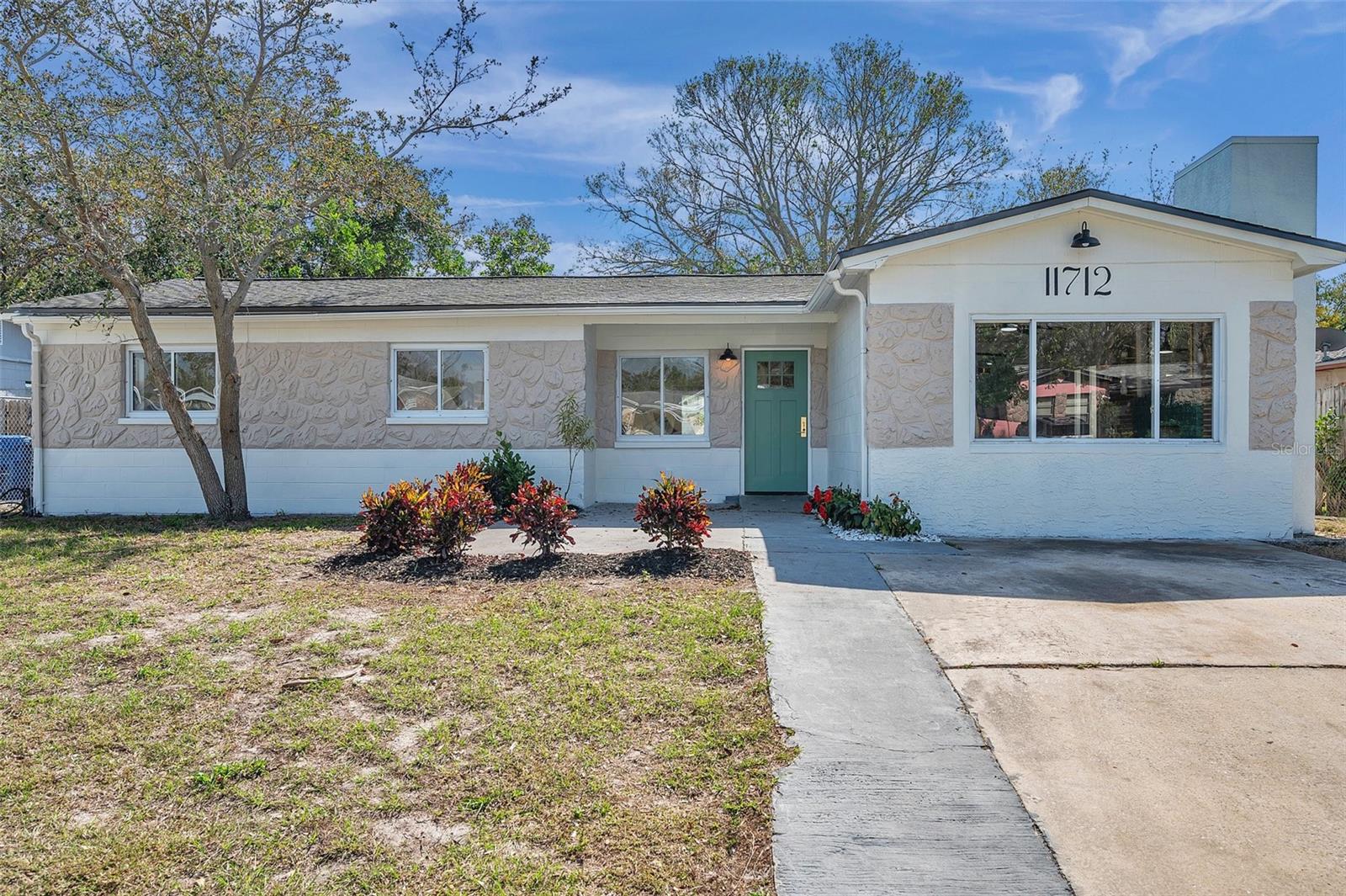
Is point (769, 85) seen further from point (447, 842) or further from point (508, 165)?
point (447, 842)

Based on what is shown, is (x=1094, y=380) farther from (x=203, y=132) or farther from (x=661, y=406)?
(x=203, y=132)

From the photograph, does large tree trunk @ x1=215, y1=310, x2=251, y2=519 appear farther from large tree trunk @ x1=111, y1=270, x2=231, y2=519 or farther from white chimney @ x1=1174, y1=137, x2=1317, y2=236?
white chimney @ x1=1174, y1=137, x2=1317, y2=236

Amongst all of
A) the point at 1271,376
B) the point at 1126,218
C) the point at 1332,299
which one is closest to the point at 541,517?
the point at 1126,218

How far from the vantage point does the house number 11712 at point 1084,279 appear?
848cm

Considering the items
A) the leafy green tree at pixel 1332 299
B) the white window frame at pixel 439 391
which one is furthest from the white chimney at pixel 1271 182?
the leafy green tree at pixel 1332 299

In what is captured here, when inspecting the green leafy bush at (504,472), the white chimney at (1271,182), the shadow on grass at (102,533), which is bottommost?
the shadow on grass at (102,533)

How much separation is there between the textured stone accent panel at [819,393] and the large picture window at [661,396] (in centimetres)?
166

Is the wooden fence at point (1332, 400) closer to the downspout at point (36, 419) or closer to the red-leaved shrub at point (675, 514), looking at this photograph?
the red-leaved shrub at point (675, 514)

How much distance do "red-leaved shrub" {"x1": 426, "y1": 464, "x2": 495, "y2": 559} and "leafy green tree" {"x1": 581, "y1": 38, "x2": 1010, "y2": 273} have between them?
55.1 ft

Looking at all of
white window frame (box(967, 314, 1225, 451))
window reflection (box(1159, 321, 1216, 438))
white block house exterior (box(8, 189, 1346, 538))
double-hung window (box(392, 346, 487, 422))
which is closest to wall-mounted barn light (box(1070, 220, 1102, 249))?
white block house exterior (box(8, 189, 1346, 538))

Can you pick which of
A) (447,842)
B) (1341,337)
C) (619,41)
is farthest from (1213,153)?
(447,842)

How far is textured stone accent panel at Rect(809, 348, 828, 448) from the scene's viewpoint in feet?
38.5

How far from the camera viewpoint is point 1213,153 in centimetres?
989

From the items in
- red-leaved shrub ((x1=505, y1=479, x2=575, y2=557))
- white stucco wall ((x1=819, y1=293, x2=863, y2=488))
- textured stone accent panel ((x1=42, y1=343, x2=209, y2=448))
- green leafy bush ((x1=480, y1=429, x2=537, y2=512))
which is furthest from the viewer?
textured stone accent panel ((x1=42, y1=343, x2=209, y2=448))
